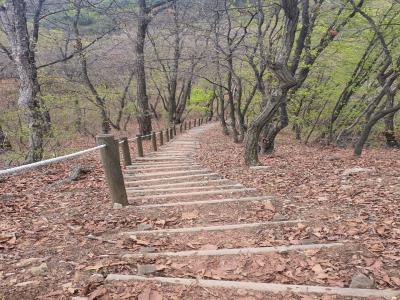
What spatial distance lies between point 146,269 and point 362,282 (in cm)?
173

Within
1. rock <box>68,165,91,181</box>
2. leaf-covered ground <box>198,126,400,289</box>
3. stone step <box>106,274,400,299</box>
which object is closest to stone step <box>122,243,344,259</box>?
leaf-covered ground <box>198,126,400,289</box>

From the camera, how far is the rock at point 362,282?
8.20ft

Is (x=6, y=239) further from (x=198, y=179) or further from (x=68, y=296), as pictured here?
(x=198, y=179)

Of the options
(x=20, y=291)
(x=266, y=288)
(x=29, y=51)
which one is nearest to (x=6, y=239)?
(x=20, y=291)

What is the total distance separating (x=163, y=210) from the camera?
468 cm

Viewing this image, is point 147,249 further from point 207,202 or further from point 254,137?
point 254,137

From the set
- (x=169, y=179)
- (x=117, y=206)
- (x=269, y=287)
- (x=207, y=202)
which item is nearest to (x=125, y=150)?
(x=169, y=179)

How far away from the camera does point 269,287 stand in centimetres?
253

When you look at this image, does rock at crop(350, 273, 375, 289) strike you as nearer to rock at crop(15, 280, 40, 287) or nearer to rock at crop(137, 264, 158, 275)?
rock at crop(137, 264, 158, 275)

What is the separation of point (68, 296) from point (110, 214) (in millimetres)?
2094

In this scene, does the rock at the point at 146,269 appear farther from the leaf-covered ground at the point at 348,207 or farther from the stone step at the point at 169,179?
the stone step at the point at 169,179

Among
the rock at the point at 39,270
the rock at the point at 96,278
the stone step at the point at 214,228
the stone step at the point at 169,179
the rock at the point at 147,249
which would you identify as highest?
the rock at the point at 39,270

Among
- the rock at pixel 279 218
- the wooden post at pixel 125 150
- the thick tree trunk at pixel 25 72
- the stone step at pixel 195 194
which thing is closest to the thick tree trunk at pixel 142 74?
the thick tree trunk at pixel 25 72

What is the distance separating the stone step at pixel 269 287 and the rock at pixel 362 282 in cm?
6
